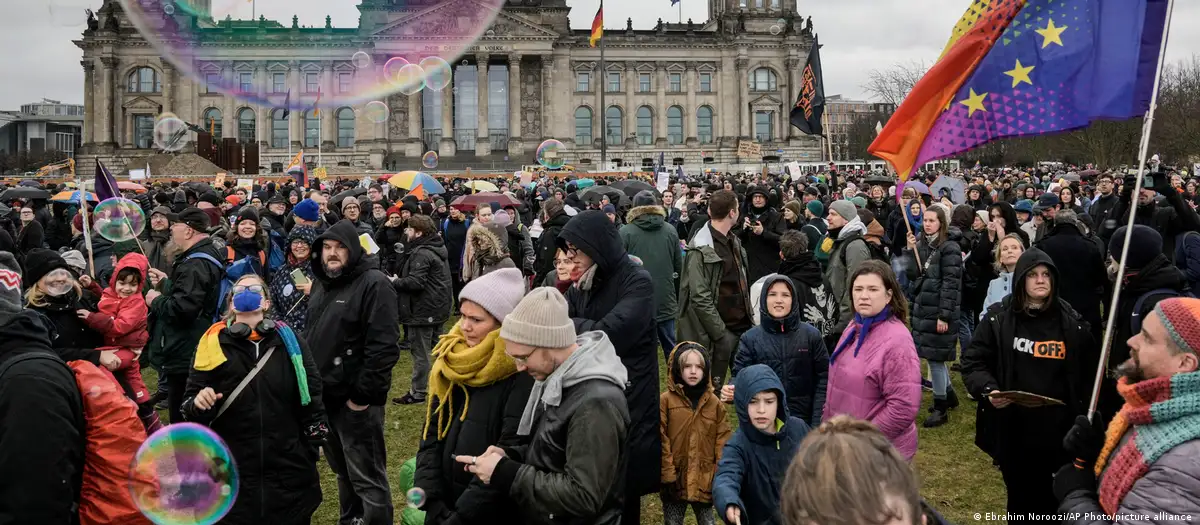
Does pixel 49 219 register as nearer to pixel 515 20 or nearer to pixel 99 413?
pixel 99 413

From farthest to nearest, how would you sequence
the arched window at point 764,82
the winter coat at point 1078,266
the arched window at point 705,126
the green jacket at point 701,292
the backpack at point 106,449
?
the arched window at point 705,126, the arched window at point 764,82, the winter coat at point 1078,266, the green jacket at point 701,292, the backpack at point 106,449

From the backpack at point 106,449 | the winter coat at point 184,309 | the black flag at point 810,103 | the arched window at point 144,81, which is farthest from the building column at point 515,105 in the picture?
the backpack at point 106,449

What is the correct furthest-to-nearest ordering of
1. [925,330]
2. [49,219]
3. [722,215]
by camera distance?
1. [49,219]
2. [925,330]
3. [722,215]

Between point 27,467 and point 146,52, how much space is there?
75555 millimetres

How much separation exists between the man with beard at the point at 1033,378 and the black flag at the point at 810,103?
45.3 ft

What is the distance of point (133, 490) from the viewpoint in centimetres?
391

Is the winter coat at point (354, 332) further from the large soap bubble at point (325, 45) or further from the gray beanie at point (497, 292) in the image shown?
the large soap bubble at point (325, 45)

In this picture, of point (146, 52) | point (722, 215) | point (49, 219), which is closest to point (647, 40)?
point (146, 52)

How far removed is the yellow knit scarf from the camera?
141 inches

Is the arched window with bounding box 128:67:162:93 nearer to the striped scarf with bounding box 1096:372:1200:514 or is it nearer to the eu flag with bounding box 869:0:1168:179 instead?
the eu flag with bounding box 869:0:1168:179

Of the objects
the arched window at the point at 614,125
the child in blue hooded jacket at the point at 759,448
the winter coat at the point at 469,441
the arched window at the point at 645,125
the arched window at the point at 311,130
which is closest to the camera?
the winter coat at the point at 469,441

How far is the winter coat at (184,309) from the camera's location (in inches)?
274

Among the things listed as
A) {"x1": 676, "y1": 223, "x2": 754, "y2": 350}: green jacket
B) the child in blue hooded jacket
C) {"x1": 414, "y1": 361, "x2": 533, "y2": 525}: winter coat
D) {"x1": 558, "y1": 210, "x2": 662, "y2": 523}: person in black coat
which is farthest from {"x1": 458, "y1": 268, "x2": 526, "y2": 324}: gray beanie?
{"x1": 676, "y1": 223, "x2": 754, "y2": 350}: green jacket

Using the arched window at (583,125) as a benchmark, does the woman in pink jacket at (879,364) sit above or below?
below
